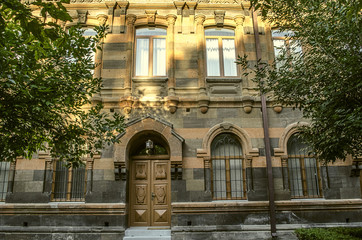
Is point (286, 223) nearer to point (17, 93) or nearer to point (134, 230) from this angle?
point (134, 230)

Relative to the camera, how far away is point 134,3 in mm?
11602

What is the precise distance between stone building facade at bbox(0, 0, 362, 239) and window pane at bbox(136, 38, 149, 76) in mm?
40

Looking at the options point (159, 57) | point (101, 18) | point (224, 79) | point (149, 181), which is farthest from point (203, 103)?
point (101, 18)

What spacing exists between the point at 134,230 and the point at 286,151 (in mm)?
6061

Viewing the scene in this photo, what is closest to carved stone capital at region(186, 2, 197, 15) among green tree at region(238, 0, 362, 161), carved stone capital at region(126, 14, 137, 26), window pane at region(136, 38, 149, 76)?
window pane at region(136, 38, 149, 76)

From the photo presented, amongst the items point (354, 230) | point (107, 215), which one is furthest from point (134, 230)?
point (354, 230)

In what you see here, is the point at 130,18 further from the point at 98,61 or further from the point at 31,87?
the point at 31,87

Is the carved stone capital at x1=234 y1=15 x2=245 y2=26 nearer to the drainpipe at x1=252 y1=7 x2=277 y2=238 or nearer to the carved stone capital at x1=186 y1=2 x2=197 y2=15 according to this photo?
the drainpipe at x1=252 y1=7 x2=277 y2=238

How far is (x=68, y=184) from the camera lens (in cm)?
1034

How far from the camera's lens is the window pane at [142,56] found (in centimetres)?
1145

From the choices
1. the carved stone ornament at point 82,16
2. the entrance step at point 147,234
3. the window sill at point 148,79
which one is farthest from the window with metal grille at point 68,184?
the carved stone ornament at point 82,16

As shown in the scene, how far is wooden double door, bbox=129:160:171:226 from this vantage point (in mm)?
10242

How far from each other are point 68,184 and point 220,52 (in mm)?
7739

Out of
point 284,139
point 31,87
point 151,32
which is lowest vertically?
point 284,139
